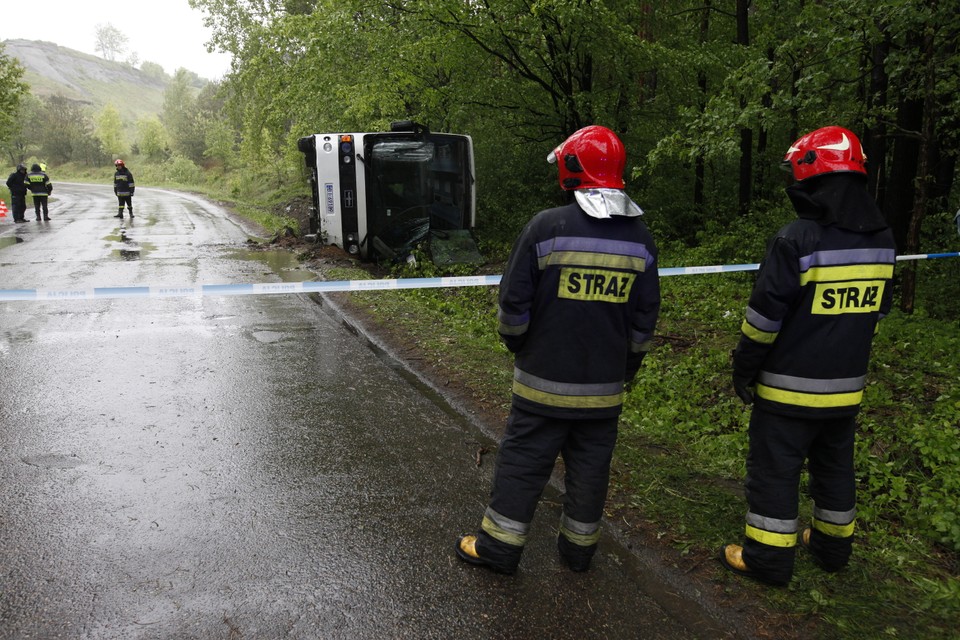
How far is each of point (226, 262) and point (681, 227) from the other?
9.09 m

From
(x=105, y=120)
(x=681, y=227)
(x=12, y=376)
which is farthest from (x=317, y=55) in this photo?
(x=105, y=120)

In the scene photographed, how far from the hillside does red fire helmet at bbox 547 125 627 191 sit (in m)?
164

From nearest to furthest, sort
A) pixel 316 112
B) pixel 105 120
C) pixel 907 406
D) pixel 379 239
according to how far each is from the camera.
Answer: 1. pixel 907 406
2. pixel 379 239
3. pixel 316 112
4. pixel 105 120

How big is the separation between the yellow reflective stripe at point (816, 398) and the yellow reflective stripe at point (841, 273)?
0.50 metres

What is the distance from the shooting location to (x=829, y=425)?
293 centimetres

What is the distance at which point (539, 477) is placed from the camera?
9.65ft

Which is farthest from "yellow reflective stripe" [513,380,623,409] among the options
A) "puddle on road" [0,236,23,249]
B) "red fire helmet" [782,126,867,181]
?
"puddle on road" [0,236,23,249]

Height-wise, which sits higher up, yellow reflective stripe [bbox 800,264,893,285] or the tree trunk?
the tree trunk

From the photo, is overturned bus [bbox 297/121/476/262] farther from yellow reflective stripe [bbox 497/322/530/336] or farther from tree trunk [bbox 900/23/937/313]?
yellow reflective stripe [bbox 497/322/530/336]

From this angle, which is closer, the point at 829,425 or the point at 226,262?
the point at 829,425

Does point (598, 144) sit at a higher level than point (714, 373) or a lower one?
higher

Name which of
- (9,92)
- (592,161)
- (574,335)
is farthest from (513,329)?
(9,92)

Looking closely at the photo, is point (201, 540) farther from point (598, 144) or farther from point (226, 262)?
point (226, 262)

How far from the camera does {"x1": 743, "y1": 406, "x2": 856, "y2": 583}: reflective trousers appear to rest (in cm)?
290
